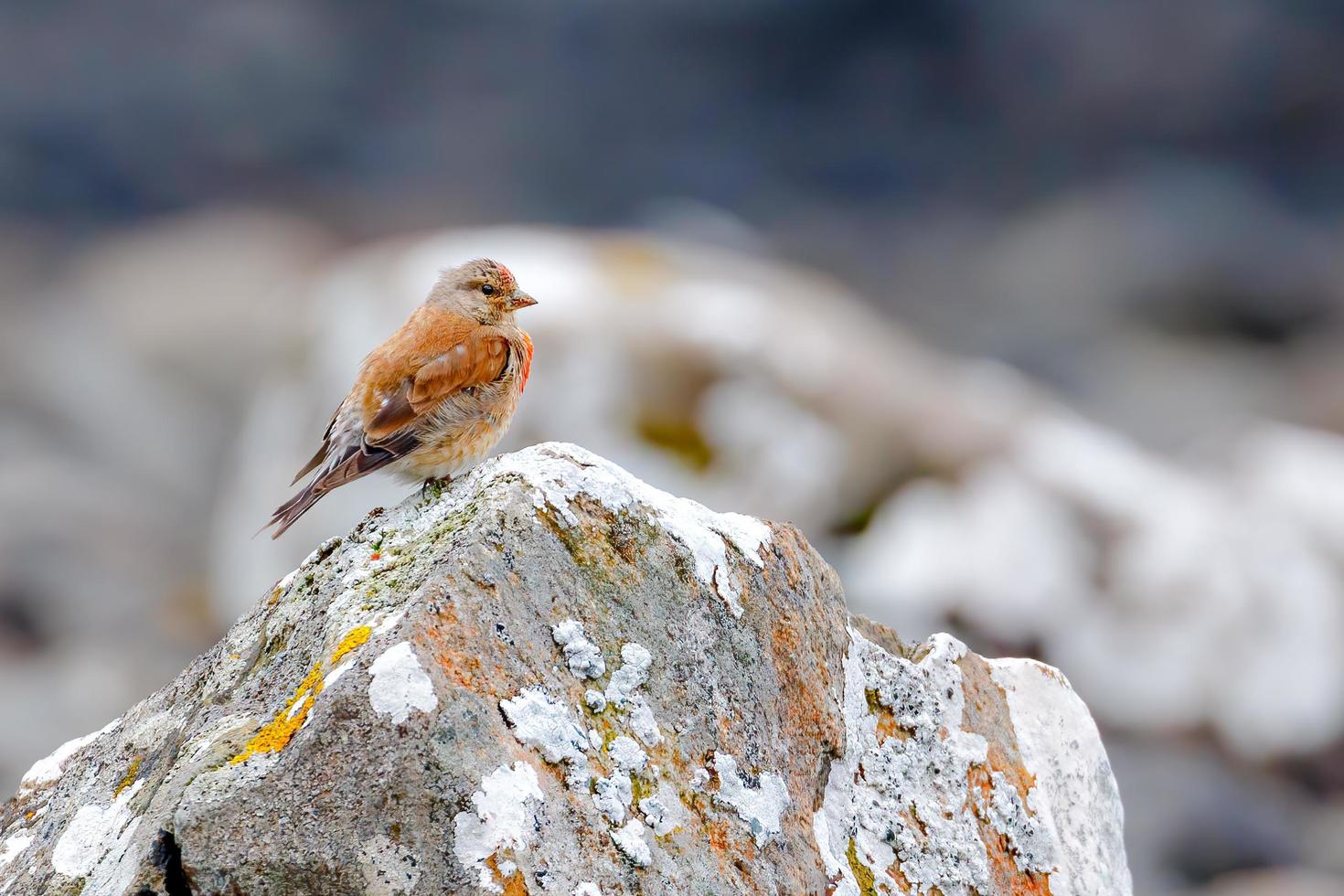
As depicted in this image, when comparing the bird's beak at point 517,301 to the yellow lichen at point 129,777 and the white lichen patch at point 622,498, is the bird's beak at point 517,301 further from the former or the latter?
the yellow lichen at point 129,777

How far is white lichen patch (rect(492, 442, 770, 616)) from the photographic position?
18.0 ft

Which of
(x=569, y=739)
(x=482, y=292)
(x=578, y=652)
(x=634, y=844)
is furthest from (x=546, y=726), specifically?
(x=482, y=292)

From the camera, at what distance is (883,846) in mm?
5746

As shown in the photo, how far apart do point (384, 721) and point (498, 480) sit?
3.93 ft

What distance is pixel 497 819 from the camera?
4.61 metres

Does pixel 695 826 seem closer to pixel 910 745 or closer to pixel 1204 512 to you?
pixel 910 745

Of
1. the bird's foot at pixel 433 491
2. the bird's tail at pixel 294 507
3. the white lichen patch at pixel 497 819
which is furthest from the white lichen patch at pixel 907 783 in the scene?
the bird's tail at pixel 294 507

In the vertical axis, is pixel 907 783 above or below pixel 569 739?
above

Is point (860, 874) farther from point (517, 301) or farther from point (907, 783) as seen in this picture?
point (517, 301)

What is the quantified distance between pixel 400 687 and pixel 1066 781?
3493 millimetres

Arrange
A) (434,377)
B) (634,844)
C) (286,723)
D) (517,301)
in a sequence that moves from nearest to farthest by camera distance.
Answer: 1. (286,723)
2. (634,844)
3. (434,377)
4. (517,301)

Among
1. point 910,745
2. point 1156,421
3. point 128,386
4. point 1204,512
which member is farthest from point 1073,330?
point 910,745

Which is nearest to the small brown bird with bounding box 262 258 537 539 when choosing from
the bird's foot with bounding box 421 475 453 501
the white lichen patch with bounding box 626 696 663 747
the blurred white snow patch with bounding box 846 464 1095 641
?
the bird's foot with bounding box 421 475 453 501

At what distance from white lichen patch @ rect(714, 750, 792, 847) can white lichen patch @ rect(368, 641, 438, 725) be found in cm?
128
